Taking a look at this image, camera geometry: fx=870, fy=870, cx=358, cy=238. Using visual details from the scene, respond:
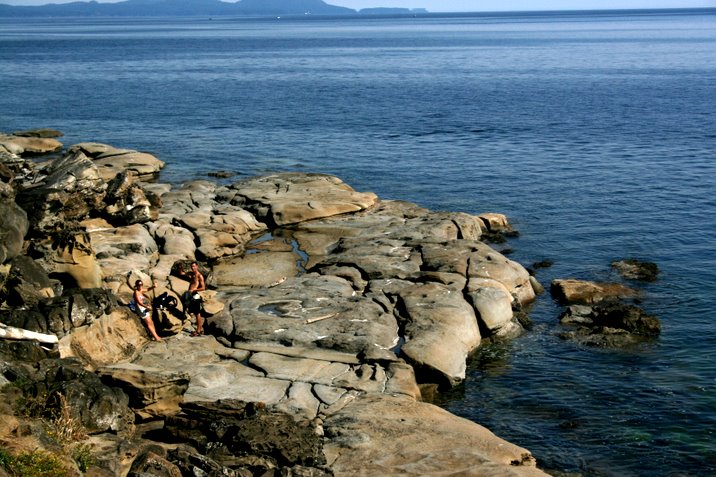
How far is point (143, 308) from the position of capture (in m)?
26.3

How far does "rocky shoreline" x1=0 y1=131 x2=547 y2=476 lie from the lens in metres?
19.0

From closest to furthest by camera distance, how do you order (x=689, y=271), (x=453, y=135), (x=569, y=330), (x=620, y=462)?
(x=620, y=462) → (x=569, y=330) → (x=689, y=271) → (x=453, y=135)

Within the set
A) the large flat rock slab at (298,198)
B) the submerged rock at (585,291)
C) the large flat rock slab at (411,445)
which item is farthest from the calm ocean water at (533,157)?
the large flat rock slab at (298,198)

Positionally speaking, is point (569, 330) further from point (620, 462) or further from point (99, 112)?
point (99, 112)

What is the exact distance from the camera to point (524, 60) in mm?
143625

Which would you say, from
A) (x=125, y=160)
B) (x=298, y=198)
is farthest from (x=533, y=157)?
(x=125, y=160)

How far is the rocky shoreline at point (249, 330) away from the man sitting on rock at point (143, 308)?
0.30 m

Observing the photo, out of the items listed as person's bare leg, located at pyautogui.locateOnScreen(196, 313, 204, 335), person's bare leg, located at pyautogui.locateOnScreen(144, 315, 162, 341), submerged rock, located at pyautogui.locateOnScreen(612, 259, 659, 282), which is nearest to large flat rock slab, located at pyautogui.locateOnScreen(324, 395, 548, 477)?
person's bare leg, located at pyautogui.locateOnScreen(196, 313, 204, 335)

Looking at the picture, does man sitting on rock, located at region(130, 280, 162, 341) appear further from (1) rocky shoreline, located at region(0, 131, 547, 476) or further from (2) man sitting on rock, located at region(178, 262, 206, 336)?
(2) man sitting on rock, located at region(178, 262, 206, 336)

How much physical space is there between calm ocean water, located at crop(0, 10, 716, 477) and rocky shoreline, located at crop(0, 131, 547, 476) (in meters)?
2.20

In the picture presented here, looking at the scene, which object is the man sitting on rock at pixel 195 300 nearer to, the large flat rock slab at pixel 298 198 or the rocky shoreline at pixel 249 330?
the rocky shoreline at pixel 249 330

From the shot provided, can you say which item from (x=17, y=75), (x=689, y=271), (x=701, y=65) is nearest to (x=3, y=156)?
(x=689, y=271)

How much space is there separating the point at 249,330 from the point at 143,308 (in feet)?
10.7

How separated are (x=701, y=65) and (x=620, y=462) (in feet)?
379
